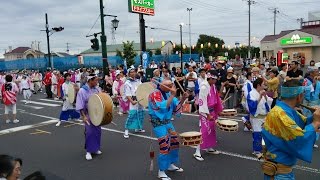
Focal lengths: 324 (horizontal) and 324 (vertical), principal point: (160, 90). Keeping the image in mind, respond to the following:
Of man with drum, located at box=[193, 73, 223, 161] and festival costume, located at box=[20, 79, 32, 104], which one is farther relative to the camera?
festival costume, located at box=[20, 79, 32, 104]

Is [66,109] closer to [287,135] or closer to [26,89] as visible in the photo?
[26,89]

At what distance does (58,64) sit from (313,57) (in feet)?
107

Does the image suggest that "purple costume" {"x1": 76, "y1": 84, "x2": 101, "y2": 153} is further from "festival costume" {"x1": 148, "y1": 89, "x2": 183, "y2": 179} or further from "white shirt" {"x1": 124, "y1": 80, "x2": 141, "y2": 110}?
"festival costume" {"x1": 148, "y1": 89, "x2": 183, "y2": 179}

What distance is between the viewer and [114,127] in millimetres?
10078

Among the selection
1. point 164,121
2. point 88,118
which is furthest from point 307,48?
point 164,121

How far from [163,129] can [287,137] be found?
2.74m

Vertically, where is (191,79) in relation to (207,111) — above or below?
above

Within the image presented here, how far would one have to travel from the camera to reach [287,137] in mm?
2908

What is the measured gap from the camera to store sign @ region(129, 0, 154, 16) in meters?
18.9

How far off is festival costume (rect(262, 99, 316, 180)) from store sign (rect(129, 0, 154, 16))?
16711 mm

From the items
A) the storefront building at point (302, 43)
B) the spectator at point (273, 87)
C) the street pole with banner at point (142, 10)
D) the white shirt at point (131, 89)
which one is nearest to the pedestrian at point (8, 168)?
the white shirt at point (131, 89)

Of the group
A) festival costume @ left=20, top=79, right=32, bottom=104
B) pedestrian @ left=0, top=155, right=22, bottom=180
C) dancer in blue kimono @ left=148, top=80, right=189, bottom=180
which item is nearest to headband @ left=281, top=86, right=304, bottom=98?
dancer in blue kimono @ left=148, top=80, right=189, bottom=180

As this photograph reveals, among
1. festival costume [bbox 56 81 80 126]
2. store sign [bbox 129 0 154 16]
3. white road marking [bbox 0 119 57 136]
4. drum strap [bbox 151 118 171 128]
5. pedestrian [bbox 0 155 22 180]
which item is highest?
store sign [bbox 129 0 154 16]

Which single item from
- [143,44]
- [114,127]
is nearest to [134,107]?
[114,127]
